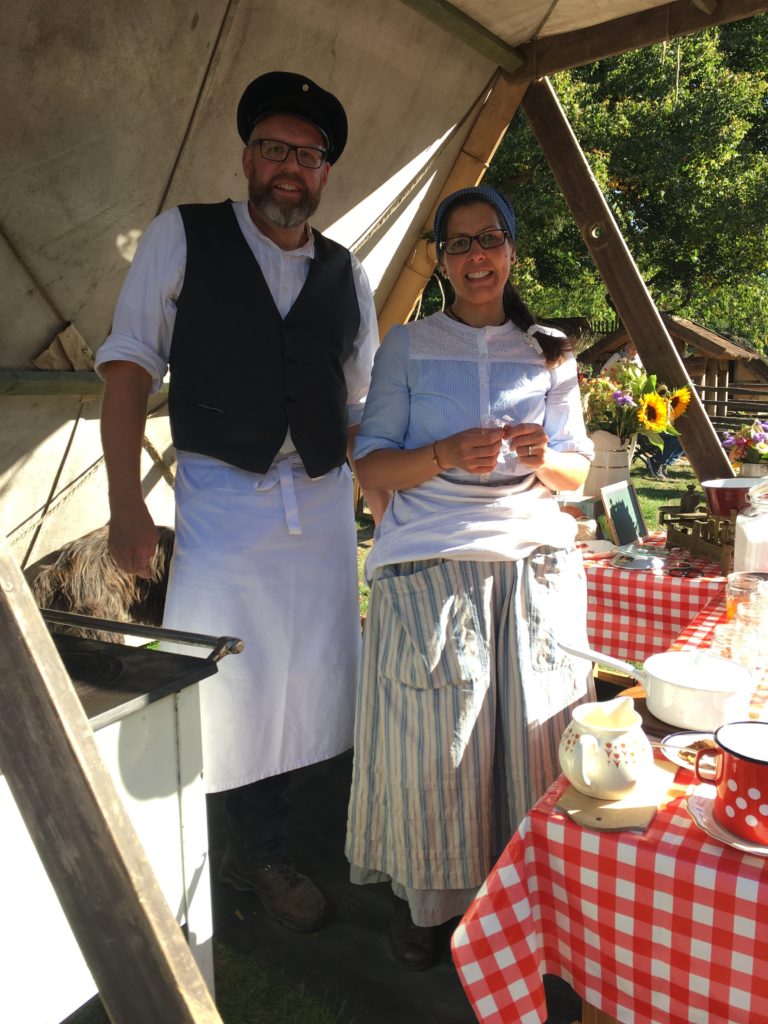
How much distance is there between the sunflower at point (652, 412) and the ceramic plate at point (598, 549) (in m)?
0.61

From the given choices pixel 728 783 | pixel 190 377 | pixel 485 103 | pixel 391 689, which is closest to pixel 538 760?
pixel 391 689

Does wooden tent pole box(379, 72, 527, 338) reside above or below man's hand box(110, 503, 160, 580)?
above

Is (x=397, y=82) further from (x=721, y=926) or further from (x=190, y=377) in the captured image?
(x=721, y=926)

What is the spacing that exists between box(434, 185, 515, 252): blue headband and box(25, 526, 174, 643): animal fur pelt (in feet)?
6.47

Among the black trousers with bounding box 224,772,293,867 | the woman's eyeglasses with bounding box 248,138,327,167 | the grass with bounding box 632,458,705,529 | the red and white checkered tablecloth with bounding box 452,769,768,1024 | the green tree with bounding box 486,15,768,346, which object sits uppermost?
the green tree with bounding box 486,15,768,346

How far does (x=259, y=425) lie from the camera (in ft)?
6.63

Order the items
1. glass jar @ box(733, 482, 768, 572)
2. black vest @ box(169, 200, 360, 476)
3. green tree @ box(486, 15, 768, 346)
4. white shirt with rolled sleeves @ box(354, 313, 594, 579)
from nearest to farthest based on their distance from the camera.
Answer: white shirt with rolled sleeves @ box(354, 313, 594, 579), black vest @ box(169, 200, 360, 476), glass jar @ box(733, 482, 768, 572), green tree @ box(486, 15, 768, 346)

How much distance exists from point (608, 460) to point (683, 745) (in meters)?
2.34

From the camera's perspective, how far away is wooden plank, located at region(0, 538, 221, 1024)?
851mm

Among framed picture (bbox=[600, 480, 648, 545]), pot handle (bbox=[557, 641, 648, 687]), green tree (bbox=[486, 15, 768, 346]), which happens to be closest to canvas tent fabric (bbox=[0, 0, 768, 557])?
framed picture (bbox=[600, 480, 648, 545])

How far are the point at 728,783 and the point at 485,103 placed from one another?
13.2 feet

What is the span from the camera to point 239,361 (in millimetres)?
2008

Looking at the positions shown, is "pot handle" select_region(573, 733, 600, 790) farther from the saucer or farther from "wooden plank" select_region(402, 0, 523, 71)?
"wooden plank" select_region(402, 0, 523, 71)

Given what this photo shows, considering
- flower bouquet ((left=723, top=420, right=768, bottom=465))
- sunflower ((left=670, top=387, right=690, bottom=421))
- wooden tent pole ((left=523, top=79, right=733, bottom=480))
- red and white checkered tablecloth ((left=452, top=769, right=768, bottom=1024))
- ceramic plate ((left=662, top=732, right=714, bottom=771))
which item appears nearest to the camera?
red and white checkered tablecloth ((left=452, top=769, right=768, bottom=1024))
